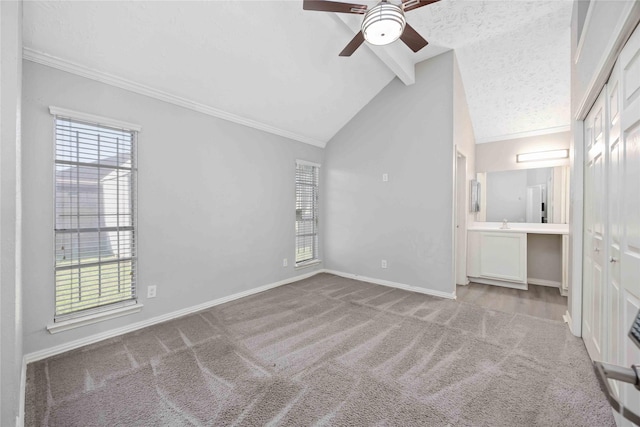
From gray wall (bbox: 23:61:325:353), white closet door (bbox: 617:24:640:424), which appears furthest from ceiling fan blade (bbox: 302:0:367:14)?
gray wall (bbox: 23:61:325:353)

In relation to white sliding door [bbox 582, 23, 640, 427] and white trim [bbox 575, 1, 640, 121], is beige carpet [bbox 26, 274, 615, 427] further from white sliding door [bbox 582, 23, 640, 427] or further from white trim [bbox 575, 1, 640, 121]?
white trim [bbox 575, 1, 640, 121]

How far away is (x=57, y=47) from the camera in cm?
208

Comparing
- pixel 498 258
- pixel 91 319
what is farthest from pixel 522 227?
pixel 91 319

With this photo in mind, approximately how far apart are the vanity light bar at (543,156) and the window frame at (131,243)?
531cm

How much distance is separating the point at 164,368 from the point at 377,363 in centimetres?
161

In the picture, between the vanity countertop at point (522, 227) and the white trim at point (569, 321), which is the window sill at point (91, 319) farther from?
the vanity countertop at point (522, 227)

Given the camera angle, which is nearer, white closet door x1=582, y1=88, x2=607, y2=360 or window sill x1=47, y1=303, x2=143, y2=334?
white closet door x1=582, y1=88, x2=607, y2=360

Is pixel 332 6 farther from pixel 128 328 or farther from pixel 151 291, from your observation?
pixel 128 328

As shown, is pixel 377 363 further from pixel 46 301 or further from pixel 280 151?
pixel 280 151

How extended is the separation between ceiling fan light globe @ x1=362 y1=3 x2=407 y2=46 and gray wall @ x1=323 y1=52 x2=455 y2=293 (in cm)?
179

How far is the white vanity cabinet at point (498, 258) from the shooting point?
3.82 metres

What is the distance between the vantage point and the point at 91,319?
231 cm

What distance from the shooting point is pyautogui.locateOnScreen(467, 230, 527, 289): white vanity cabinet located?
3816 mm

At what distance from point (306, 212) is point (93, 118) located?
9.86ft
